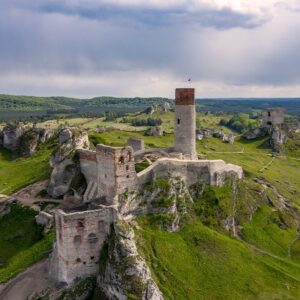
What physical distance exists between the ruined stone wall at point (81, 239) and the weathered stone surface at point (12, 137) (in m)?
68.3

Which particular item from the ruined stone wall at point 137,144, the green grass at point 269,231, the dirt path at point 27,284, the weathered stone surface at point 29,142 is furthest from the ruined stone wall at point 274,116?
the dirt path at point 27,284

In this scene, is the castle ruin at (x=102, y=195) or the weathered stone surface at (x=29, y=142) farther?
the weathered stone surface at (x=29, y=142)

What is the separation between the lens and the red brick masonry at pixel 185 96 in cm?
6258

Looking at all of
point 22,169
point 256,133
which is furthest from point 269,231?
point 256,133

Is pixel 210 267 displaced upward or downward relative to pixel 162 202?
downward

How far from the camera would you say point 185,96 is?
62906mm

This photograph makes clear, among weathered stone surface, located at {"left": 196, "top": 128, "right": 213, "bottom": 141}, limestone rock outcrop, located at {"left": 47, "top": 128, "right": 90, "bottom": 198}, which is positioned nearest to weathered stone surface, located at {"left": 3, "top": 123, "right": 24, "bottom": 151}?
limestone rock outcrop, located at {"left": 47, "top": 128, "right": 90, "bottom": 198}

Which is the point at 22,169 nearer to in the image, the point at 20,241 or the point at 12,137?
the point at 12,137

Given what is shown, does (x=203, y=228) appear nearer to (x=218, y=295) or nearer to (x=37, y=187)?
(x=218, y=295)

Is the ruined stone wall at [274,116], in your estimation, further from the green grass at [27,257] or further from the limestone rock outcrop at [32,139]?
the green grass at [27,257]

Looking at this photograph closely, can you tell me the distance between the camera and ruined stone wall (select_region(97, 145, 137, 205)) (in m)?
50.0

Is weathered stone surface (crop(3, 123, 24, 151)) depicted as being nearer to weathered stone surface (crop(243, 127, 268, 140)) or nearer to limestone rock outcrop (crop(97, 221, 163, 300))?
weathered stone surface (crop(243, 127, 268, 140))

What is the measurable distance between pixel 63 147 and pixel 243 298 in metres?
40.3

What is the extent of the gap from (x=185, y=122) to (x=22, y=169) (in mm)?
42334
